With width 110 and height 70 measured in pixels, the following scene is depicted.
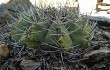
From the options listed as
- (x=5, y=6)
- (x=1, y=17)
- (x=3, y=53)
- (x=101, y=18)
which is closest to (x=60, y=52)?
(x=3, y=53)

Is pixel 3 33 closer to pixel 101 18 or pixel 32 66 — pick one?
pixel 32 66

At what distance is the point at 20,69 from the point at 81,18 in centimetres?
74

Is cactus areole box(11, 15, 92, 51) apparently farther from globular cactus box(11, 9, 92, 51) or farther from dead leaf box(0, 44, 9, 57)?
dead leaf box(0, 44, 9, 57)

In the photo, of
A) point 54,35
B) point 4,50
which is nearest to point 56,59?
point 54,35

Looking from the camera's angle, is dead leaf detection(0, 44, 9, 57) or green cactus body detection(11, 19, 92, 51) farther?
dead leaf detection(0, 44, 9, 57)

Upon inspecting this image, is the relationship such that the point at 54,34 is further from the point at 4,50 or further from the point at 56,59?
the point at 4,50

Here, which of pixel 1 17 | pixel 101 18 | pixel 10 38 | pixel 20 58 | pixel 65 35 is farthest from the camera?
pixel 1 17

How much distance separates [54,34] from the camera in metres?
2.68

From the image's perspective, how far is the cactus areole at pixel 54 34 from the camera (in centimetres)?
270

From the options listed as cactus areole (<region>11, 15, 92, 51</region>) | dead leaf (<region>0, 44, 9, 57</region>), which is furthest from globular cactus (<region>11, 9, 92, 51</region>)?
dead leaf (<region>0, 44, 9, 57</region>)

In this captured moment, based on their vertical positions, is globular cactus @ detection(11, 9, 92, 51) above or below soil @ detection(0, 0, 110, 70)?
above

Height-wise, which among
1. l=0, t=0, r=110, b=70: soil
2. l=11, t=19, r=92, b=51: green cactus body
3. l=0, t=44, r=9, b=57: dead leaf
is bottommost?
Result: l=0, t=0, r=110, b=70: soil

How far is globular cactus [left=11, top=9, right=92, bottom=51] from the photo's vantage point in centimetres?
270

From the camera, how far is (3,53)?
2.95 metres
